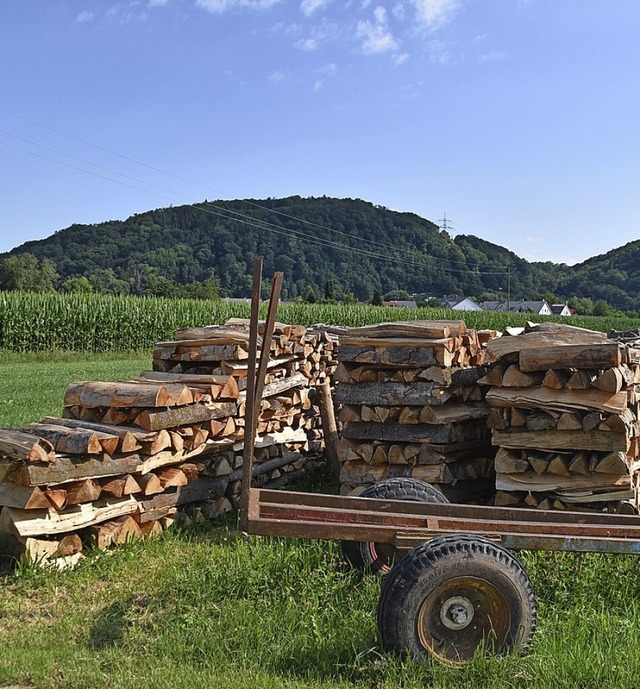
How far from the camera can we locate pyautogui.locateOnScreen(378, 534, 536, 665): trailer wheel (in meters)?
3.72

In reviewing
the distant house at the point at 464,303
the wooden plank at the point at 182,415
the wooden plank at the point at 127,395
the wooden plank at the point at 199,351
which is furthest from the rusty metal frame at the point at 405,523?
the distant house at the point at 464,303

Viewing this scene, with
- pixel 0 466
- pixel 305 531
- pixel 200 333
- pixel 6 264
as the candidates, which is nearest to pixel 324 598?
pixel 305 531

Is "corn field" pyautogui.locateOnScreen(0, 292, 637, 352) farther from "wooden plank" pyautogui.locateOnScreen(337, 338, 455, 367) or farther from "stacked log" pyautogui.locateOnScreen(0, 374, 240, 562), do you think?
"wooden plank" pyautogui.locateOnScreen(337, 338, 455, 367)

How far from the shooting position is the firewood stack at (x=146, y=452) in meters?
5.32

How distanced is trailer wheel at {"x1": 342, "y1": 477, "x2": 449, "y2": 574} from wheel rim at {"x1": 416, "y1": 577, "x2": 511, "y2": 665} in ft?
4.01

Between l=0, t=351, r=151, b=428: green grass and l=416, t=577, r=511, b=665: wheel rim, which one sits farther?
l=0, t=351, r=151, b=428: green grass

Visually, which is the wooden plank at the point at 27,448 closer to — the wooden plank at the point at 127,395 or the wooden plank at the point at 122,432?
the wooden plank at the point at 122,432

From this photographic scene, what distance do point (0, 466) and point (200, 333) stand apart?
3360 millimetres

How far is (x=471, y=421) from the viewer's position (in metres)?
7.41

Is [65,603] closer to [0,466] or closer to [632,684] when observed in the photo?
[0,466]

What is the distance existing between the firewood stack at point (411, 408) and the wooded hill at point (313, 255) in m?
63.2

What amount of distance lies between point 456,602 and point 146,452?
127 inches

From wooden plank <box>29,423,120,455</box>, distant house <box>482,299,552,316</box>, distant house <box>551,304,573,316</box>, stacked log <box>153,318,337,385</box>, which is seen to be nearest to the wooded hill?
distant house <box>551,304,573,316</box>

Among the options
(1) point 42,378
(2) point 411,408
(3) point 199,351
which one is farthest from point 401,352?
(1) point 42,378
